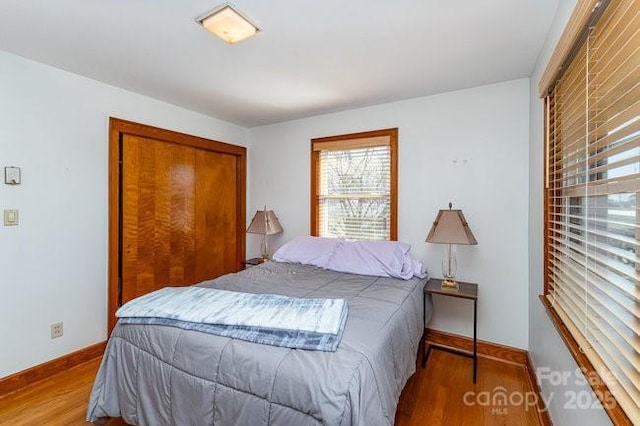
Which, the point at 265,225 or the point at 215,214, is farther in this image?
the point at 215,214

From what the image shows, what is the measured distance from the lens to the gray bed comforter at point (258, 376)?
113 centimetres

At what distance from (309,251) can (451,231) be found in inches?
51.4

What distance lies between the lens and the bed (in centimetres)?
114

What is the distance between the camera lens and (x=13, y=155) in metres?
2.12

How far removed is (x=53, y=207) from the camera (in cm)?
232

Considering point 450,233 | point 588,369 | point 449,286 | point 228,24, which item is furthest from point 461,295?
point 228,24

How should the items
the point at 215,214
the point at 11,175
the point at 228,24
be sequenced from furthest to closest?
1. the point at 215,214
2. the point at 11,175
3. the point at 228,24

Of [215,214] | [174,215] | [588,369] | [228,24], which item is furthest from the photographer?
[215,214]

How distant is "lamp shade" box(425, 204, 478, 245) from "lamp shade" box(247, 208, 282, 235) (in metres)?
1.74

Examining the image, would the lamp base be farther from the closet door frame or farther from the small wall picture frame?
the small wall picture frame

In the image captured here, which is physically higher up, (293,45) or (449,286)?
(293,45)

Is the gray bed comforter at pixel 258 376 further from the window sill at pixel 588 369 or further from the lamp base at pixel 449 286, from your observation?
the window sill at pixel 588 369

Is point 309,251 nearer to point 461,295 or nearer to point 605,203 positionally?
point 461,295

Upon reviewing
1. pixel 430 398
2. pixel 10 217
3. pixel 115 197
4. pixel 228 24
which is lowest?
pixel 430 398
